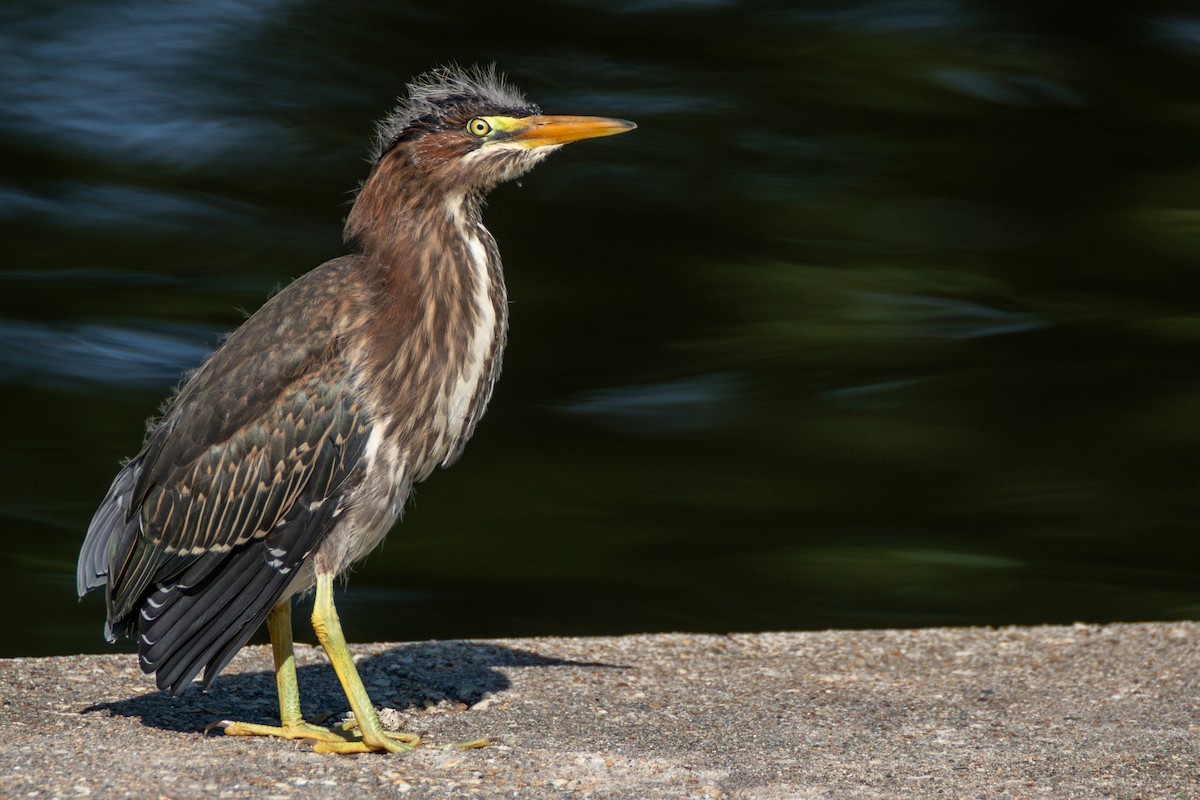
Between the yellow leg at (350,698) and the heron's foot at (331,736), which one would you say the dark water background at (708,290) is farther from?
the yellow leg at (350,698)

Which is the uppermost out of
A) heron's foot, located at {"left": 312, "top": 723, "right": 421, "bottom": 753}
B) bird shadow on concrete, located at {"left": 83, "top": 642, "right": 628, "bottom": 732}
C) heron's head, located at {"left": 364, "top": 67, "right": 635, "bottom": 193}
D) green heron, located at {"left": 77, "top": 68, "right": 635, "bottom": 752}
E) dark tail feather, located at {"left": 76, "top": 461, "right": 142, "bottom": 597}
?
heron's head, located at {"left": 364, "top": 67, "right": 635, "bottom": 193}

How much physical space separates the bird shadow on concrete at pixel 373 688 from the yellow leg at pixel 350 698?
46 centimetres

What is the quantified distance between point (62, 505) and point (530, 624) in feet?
8.99

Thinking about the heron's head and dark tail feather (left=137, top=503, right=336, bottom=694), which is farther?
the heron's head

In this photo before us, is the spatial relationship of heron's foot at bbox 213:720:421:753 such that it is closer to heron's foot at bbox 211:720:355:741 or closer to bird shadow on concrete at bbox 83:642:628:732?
heron's foot at bbox 211:720:355:741

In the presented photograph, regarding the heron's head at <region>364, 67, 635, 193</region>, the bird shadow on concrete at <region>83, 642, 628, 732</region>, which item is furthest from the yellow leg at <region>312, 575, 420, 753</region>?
the heron's head at <region>364, 67, 635, 193</region>

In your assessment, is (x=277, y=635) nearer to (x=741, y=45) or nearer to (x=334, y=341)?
(x=334, y=341)

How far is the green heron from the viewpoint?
4.35m

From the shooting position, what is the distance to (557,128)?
181 inches

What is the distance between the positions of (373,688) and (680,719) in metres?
0.99

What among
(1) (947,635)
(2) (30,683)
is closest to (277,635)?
(2) (30,683)

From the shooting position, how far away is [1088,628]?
5.91m

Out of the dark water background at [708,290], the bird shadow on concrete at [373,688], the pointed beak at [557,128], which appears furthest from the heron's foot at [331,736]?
the dark water background at [708,290]

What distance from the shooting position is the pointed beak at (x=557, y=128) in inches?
179
